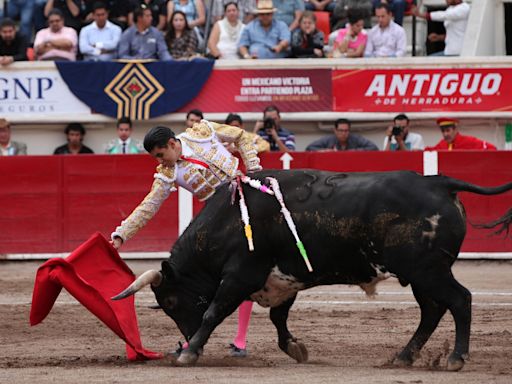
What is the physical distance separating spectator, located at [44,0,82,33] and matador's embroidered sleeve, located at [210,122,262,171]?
22.8 ft

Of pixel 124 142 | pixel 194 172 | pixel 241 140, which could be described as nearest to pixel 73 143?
pixel 124 142

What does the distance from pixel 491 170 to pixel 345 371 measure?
251 inches

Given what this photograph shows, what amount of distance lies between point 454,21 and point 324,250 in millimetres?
7729

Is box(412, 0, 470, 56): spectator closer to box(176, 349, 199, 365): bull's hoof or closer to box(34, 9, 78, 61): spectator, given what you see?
box(34, 9, 78, 61): spectator

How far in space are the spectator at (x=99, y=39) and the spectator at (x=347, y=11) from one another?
2411 mm

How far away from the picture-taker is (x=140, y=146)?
13.0 meters

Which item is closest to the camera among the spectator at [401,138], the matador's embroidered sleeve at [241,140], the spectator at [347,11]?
the matador's embroidered sleeve at [241,140]

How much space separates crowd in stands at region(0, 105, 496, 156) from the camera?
12453 millimetres

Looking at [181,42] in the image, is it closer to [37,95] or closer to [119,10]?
[119,10]

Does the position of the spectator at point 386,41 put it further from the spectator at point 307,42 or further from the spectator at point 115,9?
the spectator at point 115,9

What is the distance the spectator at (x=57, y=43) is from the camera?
1329cm

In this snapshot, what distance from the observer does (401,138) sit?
12.5 m

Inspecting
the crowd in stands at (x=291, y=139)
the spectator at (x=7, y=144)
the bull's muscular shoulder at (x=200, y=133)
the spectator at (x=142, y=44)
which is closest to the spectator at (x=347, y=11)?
the crowd in stands at (x=291, y=139)

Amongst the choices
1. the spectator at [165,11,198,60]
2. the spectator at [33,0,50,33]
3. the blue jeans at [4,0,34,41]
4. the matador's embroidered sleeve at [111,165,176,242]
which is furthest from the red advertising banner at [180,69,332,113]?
the matador's embroidered sleeve at [111,165,176,242]
